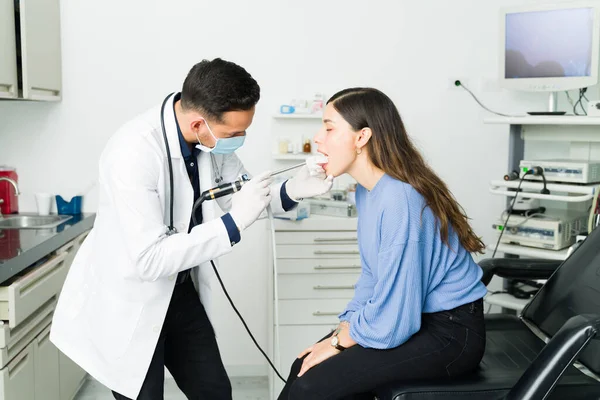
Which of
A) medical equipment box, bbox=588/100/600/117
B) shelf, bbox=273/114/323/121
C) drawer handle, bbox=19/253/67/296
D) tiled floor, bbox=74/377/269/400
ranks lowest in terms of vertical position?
tiled floor, bbox=74/377/269/400

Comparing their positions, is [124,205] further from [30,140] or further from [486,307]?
[486,307]

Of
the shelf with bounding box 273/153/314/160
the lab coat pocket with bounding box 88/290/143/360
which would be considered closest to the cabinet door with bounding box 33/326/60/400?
the lab coat pocket with bounding box 88/290/143/360

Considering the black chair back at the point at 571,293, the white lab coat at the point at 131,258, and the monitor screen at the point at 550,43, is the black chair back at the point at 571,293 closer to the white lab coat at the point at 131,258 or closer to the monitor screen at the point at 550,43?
the white lab coat at the point at 131,258

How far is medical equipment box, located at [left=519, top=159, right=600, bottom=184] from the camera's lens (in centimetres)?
259

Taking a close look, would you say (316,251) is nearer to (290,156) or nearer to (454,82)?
(290,156)

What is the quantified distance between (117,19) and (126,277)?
5.42 feet

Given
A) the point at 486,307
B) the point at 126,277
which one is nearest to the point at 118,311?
the point at 126,277

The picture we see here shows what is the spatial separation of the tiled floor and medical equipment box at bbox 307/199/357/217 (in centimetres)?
85

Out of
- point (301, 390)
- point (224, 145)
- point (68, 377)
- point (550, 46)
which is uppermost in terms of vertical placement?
point (550, 46)

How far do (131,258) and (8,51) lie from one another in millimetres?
1260

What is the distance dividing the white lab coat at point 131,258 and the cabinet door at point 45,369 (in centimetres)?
54

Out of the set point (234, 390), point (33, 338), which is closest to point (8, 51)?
point (33, 338)

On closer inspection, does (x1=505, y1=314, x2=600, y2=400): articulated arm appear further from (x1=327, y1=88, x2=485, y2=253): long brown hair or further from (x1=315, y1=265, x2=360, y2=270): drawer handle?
(x1=315, y1=265, x2=360, y2=270): drawer handle

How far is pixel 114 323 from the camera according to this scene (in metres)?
1.72
